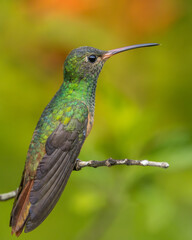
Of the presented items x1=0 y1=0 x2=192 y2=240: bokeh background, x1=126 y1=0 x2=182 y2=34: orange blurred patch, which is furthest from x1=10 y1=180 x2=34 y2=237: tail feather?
x1=126 y1=0 x2=182 y2=34: orange blurred patch

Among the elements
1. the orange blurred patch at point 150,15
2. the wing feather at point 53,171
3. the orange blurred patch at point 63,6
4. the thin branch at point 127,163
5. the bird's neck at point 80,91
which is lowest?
the wing feather at point 53,171

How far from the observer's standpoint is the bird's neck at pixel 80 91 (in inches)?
142

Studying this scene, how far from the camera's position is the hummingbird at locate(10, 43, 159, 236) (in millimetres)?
2887

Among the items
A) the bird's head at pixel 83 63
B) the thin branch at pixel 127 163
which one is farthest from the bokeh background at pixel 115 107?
the thin branch at pixel 127 163

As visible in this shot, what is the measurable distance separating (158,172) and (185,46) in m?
1.40

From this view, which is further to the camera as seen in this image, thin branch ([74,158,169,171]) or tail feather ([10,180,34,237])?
tail feather ([10,180,34,237])

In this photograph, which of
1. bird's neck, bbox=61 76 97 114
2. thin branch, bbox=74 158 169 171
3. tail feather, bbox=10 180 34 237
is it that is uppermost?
bird's neck, bbox=61 76 97 114

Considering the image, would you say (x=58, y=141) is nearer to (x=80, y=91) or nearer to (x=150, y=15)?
(x=80, y=91)

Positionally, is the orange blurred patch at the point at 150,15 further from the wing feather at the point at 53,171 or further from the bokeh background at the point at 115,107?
the wing feather at the point at 53,171

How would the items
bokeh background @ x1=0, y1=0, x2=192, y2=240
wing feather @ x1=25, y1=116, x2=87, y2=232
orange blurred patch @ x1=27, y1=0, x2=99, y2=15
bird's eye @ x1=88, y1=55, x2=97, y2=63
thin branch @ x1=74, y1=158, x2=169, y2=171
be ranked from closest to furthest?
thin branch @ x1=74, y1=158, x2=169, y2=171
wing feather @ x1=25, y1=116, x2=87, y2=232
bokeh background @ x1=0, y1=0, x2=192, y2=240
bird's eye @ x1=88, y1=55, x2=97, y2=63
orange blurred patch @ x1=27, y1=0, x2=99, y2=15

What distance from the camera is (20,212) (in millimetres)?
2906

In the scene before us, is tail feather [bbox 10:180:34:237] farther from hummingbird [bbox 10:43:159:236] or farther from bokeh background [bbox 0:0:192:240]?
bokeh background [bbox 0:0:192:240]

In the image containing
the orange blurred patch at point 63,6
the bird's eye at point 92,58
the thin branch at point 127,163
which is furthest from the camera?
the orange blurred patch at point 63,6

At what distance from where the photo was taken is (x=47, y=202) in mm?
A: 2861
